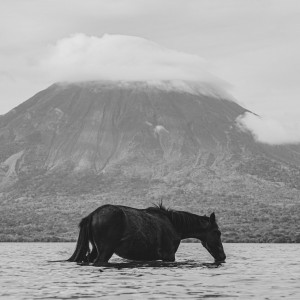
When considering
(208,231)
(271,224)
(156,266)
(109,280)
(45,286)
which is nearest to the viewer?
(45,286)

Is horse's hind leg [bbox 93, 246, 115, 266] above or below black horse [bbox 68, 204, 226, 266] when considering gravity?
below

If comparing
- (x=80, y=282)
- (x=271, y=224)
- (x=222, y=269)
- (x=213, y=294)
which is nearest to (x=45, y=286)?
(x=80, y=282)

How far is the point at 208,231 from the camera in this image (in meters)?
29.8

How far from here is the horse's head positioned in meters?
29.8

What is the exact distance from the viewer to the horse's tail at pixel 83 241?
2632 cm

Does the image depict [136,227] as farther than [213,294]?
Yes

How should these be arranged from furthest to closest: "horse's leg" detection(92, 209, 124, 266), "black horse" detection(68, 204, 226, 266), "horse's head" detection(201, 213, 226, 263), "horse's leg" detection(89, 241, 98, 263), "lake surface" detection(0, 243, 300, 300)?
"horse's head" detection(201, 213, 226, 263), "horse's leg" detection(89, 241, 98, 263), "black horse" detection(68, 204, 226, 266), "horse's leg" detection(92, 209, 124, 266), "lake surface" detection(0, 243, 300, 300)

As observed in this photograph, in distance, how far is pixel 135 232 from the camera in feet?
86.1

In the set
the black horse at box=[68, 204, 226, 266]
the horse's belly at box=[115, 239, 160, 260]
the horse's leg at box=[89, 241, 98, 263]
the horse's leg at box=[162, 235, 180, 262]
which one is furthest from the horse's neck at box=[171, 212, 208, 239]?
the horse's leg at box=[89, 241, 98, 263]

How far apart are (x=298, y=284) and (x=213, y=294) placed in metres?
3.99

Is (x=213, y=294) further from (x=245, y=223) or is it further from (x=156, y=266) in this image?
(x=245, y=223)

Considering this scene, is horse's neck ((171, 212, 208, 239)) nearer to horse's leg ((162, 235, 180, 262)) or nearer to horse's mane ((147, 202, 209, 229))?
horse's mane ((147, 202, 209, 229))

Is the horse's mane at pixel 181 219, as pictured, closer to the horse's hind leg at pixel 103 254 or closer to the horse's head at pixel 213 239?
the horse's head at pixel 213 239

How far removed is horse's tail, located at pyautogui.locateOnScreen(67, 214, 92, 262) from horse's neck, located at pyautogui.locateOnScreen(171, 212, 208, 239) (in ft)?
13.0
